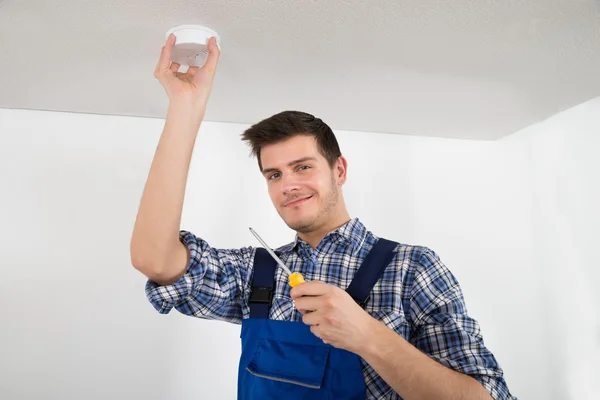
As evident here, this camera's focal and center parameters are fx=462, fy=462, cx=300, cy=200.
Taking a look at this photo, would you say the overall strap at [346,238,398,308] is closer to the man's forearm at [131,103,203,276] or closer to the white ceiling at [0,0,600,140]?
the man's forearm at [131,103,203,276]

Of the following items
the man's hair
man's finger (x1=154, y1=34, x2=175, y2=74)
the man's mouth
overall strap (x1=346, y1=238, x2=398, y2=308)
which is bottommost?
overall strap (x1=346, y1=238, x2=398, y2=308)

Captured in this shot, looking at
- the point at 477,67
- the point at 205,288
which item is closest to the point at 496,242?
the point at 477,67

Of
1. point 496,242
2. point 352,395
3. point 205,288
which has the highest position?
point 496,242

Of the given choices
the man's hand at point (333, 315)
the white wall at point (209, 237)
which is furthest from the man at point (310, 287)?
the white wall at point (209, 237)

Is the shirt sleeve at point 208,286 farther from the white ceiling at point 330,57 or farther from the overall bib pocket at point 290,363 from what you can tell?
the white ceiling at point 330,57

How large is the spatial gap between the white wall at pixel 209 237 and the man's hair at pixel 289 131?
0.60 meters

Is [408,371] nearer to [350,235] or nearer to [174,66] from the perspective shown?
[350,235]

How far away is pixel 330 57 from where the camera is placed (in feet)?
4.36

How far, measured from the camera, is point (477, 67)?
1400 millimetres

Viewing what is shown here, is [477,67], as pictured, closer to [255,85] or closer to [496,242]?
[255,85]

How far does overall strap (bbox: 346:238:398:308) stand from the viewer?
103 cm

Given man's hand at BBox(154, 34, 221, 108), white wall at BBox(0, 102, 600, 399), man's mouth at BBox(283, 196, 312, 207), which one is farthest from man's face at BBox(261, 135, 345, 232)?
white wall at BBox(0, 102, 600, 399)

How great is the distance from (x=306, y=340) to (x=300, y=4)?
0.77 meters

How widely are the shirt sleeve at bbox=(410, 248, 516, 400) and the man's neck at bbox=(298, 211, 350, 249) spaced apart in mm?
239
